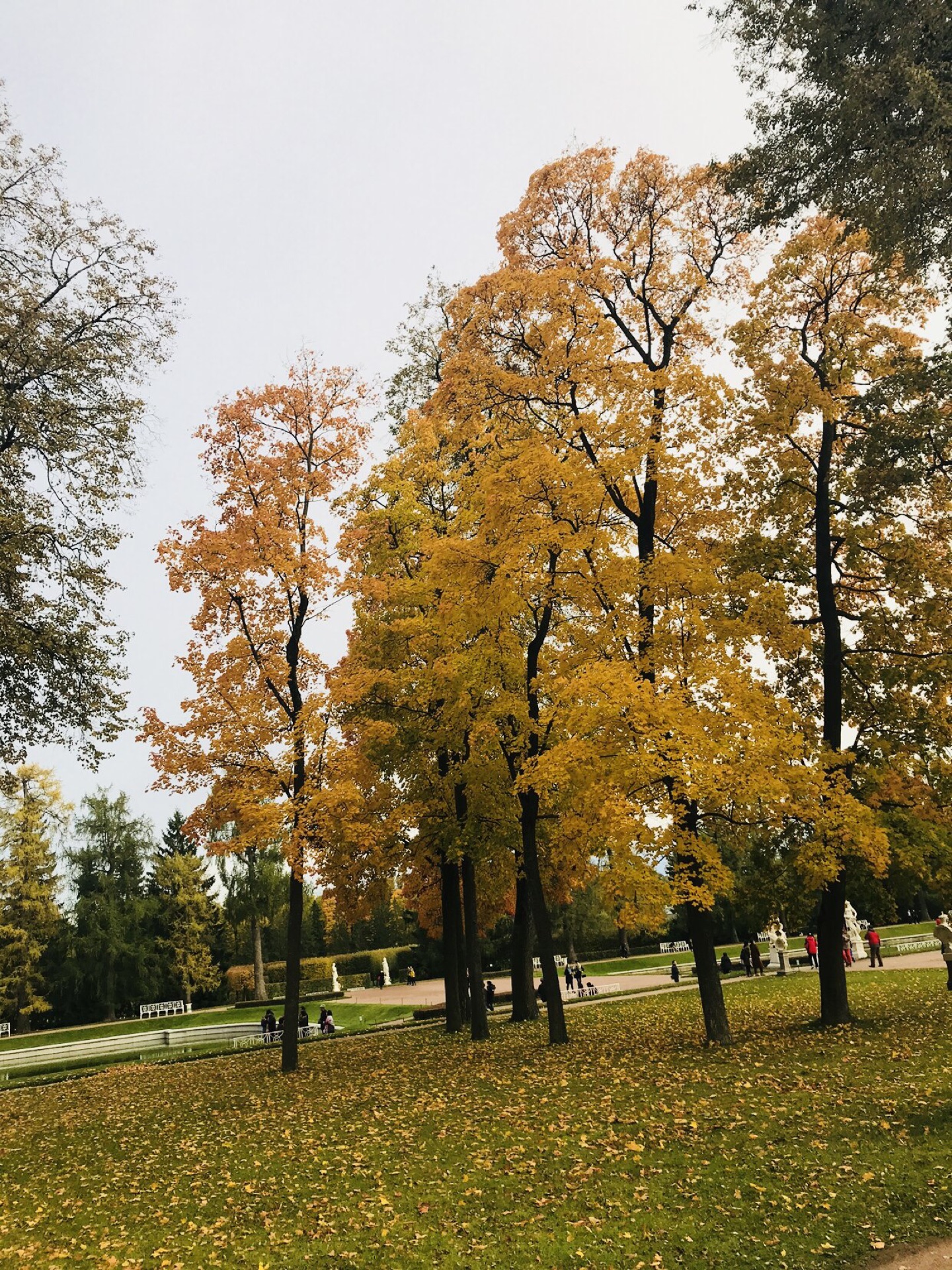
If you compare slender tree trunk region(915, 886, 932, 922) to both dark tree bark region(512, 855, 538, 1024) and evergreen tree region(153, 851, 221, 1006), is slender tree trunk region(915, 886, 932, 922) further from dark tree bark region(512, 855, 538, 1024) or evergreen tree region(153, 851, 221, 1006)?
evergreen tree region(153, 851, 221, 1006)

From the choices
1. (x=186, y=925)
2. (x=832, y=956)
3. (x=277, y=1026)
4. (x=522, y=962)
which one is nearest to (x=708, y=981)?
(x=832, y=956)

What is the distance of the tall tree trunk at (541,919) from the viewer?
14.8 m

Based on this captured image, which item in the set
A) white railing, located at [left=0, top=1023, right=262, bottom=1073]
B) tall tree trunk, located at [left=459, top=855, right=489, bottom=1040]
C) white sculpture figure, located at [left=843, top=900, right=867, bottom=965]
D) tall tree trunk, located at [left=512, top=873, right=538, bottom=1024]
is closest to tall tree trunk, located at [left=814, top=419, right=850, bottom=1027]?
tall tree trunk, located at [left=459, top=855, right=489, bottom=1040]

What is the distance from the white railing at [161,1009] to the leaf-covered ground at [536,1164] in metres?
31.2

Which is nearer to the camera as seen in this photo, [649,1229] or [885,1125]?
[649,1229]

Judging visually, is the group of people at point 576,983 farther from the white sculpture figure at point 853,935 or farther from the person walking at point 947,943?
the person walking at point 947,943

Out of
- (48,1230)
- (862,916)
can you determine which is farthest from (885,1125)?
(862,916)

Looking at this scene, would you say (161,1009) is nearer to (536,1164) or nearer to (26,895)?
(26,895)

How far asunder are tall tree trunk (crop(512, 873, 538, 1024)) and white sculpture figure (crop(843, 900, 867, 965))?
1194 centimetres

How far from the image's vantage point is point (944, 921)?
17.3 metres

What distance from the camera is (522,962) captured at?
Result: 67.6 feet

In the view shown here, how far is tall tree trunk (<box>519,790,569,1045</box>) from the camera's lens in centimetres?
1484

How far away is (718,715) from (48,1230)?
32.1 ft

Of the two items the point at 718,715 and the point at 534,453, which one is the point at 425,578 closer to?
the point at 534,453
